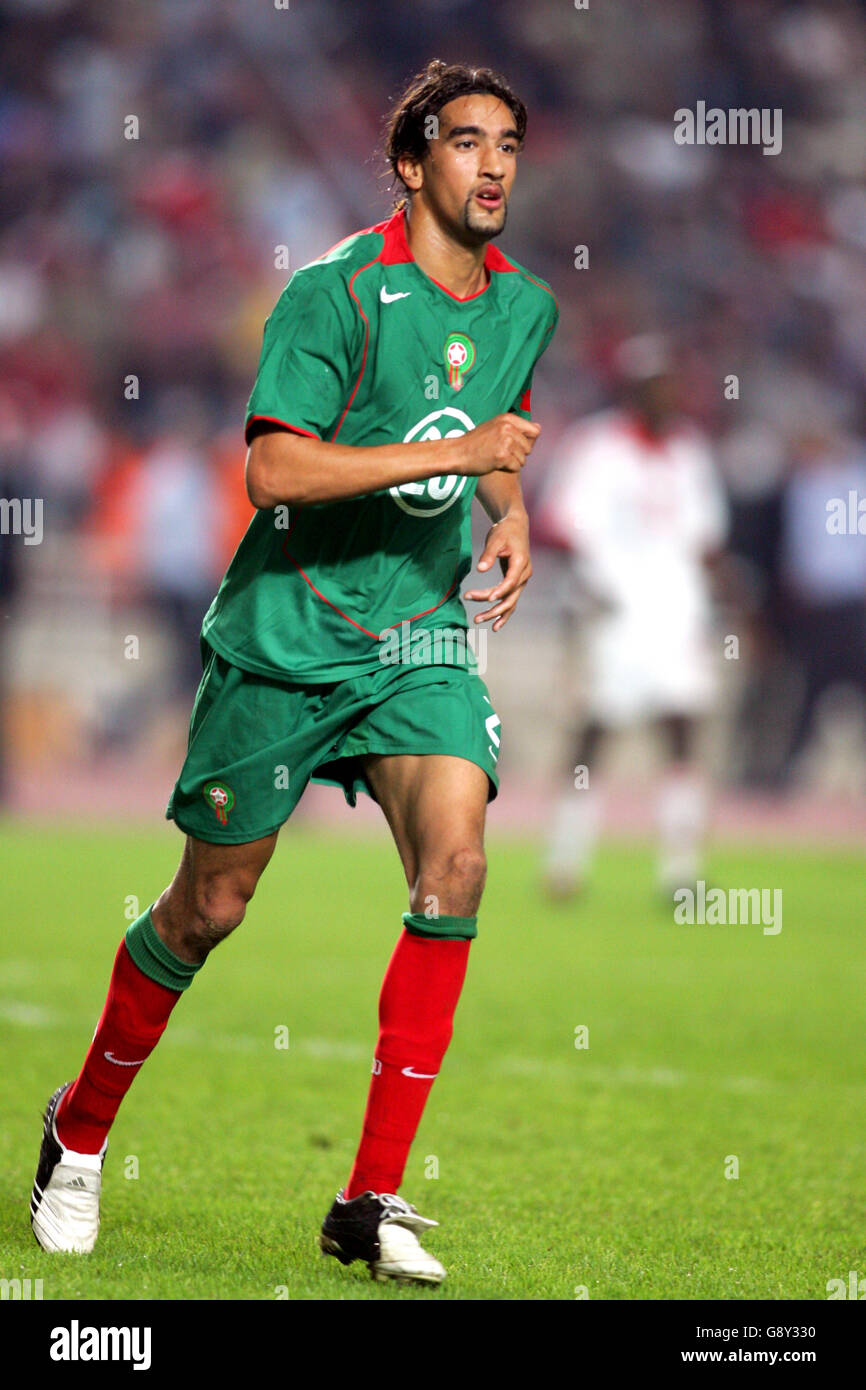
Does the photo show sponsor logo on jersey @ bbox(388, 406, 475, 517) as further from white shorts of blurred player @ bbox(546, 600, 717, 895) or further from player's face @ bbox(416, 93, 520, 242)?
white shorts of blurred player @ bbox(546, 600, 717, 895)

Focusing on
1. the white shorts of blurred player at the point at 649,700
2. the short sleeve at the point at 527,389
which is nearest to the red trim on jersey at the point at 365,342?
the short sleeve at the point at 527,389

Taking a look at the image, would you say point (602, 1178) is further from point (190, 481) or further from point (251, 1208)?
point (190, 481)

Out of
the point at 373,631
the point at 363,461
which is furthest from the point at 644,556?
the point at 363,461

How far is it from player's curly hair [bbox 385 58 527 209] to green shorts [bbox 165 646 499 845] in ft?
3.26

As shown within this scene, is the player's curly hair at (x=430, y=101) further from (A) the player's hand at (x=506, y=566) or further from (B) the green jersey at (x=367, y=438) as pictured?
(A) the player's hand at (x=506, y=566)

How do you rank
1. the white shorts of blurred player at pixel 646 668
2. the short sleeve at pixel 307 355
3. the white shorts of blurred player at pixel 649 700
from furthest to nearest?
the white shorts of blurred player at pixel 646 668
the white shorts of blurred player at pixel 649 700
the short sleeve at pixel 307 355

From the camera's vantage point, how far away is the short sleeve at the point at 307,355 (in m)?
3.36

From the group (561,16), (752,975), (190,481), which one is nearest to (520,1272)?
(752,975)

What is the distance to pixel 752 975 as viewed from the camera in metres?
7.25

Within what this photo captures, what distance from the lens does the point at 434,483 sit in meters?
3.55

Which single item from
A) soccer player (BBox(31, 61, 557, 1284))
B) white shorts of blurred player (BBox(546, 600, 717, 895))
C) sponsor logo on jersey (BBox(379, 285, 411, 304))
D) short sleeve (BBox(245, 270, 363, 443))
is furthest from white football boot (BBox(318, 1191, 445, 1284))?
white shorts of blurred player (BBox(546, 600, 717, 895))

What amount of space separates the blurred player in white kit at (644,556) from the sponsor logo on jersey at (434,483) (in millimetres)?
5640

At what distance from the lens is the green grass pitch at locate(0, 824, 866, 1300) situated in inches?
135

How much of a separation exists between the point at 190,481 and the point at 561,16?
7663 mm
